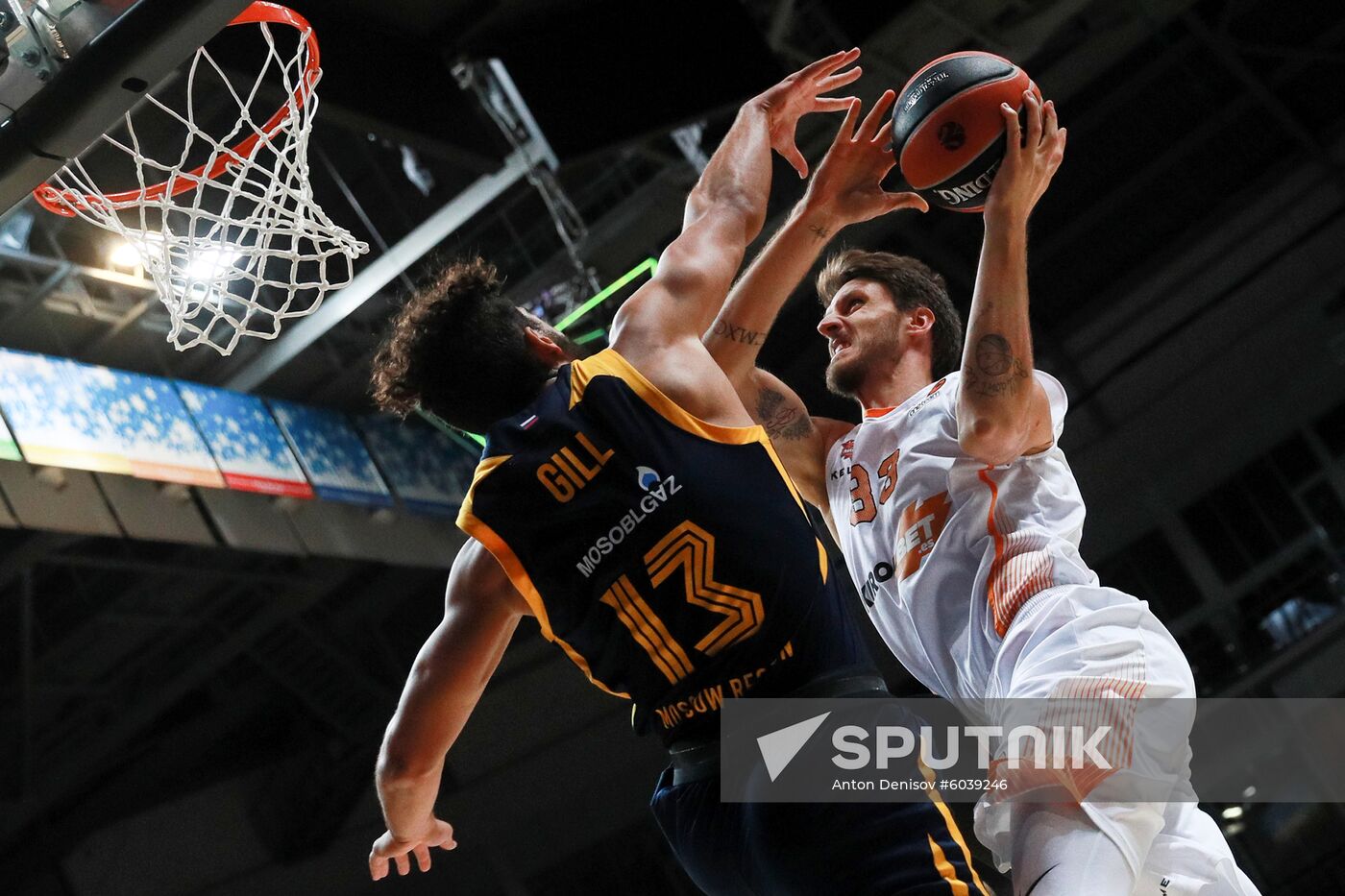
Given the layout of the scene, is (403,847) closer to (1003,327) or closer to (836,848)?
(836,848)

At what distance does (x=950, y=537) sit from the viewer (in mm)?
3041

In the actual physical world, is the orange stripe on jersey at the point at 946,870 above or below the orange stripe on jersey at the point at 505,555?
below

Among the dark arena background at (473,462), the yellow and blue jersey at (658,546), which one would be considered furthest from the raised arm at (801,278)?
the dark arena background at (473,462)

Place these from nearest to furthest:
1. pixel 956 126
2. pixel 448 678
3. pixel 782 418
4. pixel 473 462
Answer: pixel 448 678
pixel 956 126
pixel 782 418
pixel 473 462

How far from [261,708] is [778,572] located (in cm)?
1462

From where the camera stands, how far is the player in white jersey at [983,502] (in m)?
2.57

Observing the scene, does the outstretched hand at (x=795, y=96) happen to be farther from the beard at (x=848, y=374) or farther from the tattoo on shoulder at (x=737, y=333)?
the beard at (x=848, y=374)

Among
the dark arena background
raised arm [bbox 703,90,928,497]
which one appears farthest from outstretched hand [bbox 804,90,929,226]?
the dark arena background

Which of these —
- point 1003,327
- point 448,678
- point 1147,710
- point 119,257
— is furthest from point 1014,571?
point 119,257

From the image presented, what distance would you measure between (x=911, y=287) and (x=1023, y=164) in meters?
0.76

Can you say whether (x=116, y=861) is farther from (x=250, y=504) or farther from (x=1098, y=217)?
(x=1098, y=217)

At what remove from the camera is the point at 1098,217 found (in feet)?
46.3

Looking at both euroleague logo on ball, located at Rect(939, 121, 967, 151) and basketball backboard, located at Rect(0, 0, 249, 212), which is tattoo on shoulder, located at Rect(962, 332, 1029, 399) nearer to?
euroleague logo on ball, located at Rect(939, 121, 967, 151)

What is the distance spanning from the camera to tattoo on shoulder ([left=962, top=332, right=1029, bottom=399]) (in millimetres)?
2857
